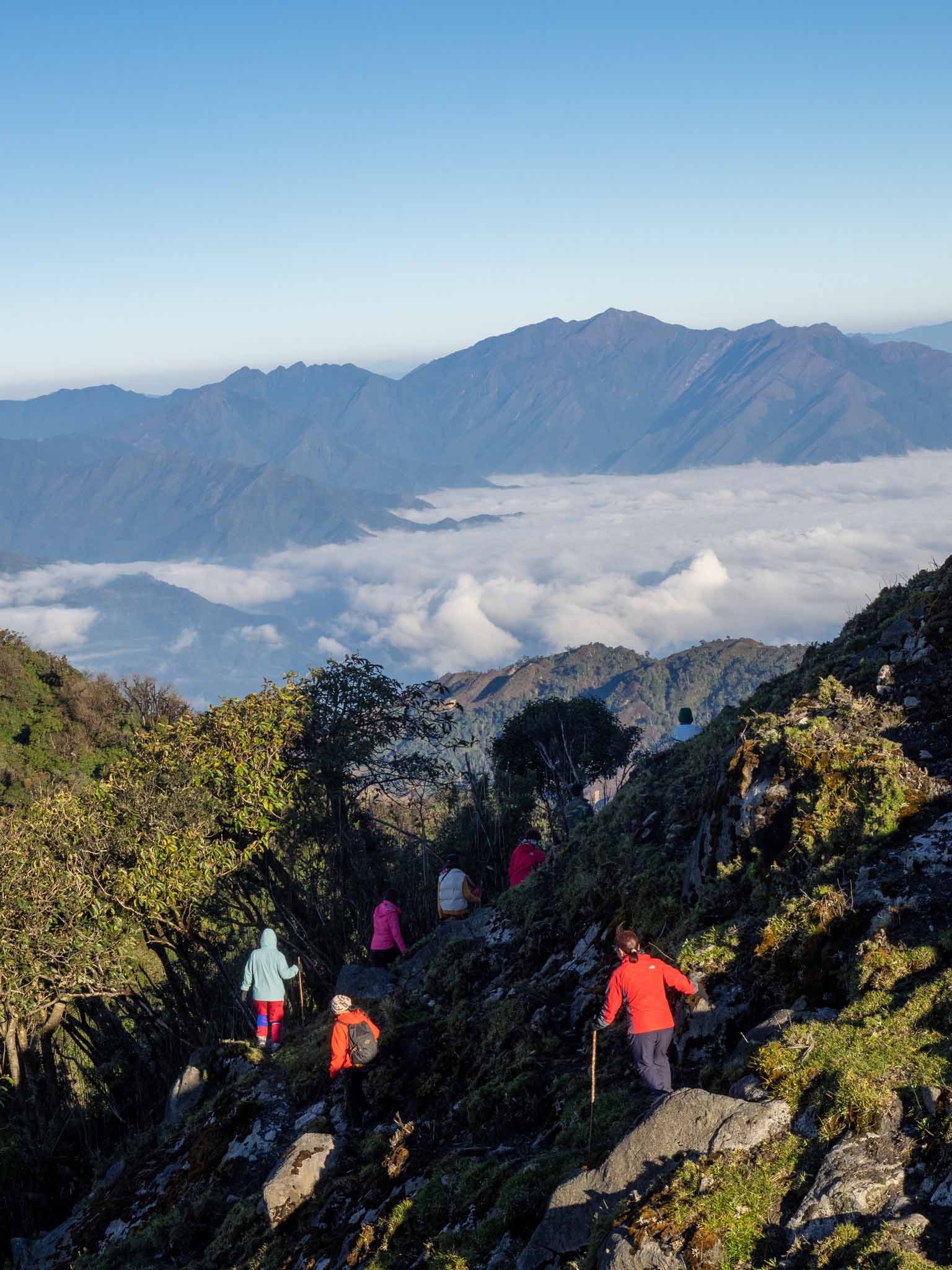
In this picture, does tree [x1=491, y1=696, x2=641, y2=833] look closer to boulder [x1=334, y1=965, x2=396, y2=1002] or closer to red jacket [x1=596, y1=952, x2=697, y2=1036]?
boulder [x1=334, y1=965, x2=396, y2=1002]

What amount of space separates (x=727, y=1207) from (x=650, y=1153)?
0.68m

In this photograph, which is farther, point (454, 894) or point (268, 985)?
point (454, 894)

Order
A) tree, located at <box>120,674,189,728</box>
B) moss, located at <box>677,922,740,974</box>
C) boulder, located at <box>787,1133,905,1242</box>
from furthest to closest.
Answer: tree, located at <box>120,674,189,728</box> → moss, located at <box>677,922,740,974</box> → boulder, located at <box>787,1133,905,1242</box>

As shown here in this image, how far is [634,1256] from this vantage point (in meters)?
5.89

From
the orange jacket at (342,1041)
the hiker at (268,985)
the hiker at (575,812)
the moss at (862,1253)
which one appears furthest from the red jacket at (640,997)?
the hiker at (575,812)

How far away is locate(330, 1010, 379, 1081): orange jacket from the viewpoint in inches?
421

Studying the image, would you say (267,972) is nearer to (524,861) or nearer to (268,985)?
(268,985)

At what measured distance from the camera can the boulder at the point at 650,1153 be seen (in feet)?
21.3

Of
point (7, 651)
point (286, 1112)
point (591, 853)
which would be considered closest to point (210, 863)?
point (286, 1112)

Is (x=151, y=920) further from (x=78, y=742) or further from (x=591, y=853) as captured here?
(x=78, y=742)

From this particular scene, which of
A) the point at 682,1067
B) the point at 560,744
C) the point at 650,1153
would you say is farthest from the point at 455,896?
the point at 560,744

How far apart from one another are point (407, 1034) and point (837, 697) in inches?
258

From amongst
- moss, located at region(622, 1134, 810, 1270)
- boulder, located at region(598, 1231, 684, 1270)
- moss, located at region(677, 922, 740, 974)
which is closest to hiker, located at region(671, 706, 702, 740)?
moss, located at region(677, 922, 740, 974)

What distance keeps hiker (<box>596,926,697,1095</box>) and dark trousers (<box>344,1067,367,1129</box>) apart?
3.53 m
